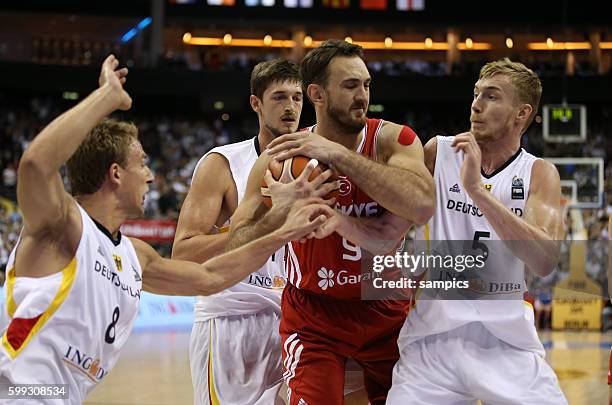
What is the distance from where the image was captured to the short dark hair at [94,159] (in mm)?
3457

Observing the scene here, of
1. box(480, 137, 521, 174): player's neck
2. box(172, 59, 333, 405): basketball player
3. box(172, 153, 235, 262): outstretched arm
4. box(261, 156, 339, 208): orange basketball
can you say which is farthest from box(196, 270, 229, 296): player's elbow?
box(480, 137, 521, 174): player's neck

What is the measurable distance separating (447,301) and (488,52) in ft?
108

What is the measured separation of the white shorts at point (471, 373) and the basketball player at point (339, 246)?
0.31 m

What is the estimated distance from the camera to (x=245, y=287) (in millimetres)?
5148

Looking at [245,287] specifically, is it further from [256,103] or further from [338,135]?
[338,135]

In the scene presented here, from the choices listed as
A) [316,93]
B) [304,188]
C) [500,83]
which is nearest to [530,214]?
[500,83]

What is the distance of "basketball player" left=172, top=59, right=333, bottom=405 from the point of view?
5055mm

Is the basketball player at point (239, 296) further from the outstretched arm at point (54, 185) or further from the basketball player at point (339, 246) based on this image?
the outstretched arm at point (54, 185)

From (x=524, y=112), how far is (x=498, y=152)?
0.24 meters

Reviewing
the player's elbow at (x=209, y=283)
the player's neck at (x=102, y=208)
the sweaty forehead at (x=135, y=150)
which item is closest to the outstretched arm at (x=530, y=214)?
the player's elbow at (x=209, y=283)

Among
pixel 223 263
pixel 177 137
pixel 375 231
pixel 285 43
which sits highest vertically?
pixel 285 43

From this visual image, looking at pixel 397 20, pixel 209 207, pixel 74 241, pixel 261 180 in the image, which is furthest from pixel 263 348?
pixel 397 20

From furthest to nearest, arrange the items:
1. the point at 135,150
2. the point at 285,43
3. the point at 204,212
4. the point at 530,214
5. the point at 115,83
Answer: the point at 285,43 < the point at 204,212 < the point at 530,214 < the point at 135,150 < the point at 115,83

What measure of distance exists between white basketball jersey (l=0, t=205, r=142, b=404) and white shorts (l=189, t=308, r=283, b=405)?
65.3 inches
